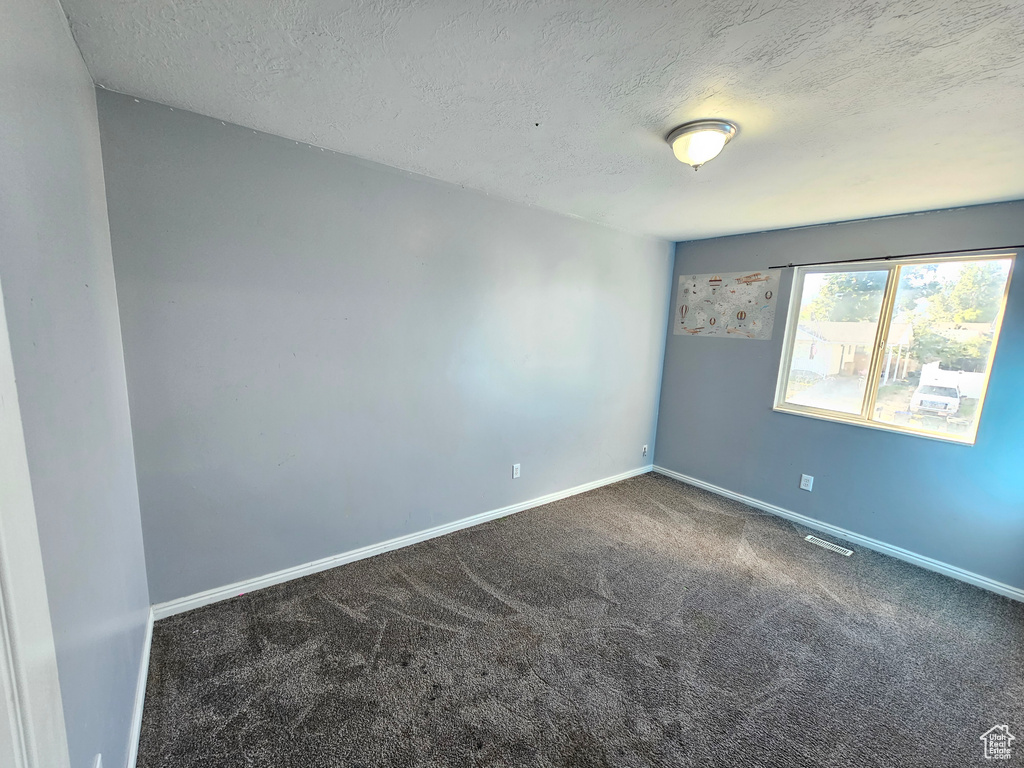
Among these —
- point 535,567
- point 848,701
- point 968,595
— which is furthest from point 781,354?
point 535,567

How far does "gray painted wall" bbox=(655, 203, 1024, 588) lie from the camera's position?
7.68 feet

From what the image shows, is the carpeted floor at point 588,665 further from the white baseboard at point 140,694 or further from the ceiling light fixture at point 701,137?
the ceiling light fixture at point 701,137

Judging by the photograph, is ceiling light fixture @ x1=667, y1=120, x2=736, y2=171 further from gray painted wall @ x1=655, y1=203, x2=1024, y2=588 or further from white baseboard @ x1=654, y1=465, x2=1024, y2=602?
white baseboard @ x1=654, y1=465, x2=1024, y2=602

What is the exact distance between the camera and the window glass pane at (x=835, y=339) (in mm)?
2871

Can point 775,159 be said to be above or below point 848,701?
above

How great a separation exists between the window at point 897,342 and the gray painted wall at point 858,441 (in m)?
0.09

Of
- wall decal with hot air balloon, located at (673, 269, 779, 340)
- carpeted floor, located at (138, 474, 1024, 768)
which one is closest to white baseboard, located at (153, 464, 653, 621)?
carpeted floor, located at (138, 474, 1024, 768)

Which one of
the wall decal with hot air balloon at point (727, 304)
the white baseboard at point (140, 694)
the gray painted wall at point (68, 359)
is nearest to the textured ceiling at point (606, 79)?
the gray painted wall at point (68, 359)

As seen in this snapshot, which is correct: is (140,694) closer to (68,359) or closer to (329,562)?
(329,562)

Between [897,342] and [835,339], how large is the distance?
349 mm

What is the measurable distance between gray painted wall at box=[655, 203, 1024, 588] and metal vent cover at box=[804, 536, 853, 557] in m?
0.21

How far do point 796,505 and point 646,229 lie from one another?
257cm

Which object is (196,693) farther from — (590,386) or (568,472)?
(590,386)

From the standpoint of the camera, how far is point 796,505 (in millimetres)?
3217
